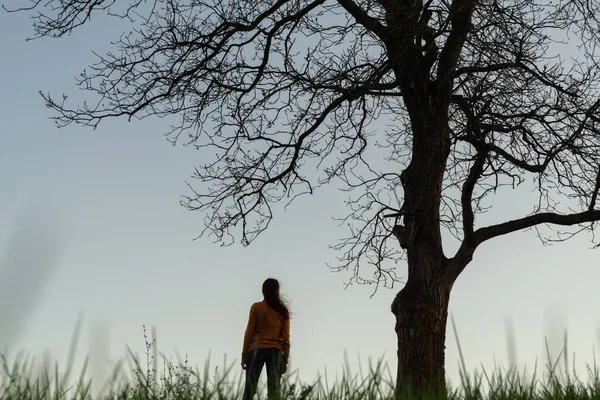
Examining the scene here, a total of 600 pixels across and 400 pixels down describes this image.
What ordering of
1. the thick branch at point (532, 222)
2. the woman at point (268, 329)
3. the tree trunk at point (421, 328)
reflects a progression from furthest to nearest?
the thick branch at point (532, 222)
the tree trunk at point (421, 328)
the woman at point (268, 329)

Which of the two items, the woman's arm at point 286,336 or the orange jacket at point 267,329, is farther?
the woman's arm at point 286,336

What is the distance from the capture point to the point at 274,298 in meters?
10.2

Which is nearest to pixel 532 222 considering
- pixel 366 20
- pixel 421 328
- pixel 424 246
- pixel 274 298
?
pixel 424 246

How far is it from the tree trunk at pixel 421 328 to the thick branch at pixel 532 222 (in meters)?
1.04

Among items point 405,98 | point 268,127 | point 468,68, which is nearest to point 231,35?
point 268,127

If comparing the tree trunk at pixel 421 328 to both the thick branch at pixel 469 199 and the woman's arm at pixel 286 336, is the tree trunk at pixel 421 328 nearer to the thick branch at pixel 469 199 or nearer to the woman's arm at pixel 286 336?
the thick branch at pixel 469 199

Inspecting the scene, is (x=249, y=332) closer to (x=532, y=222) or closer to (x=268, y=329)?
(x=268, y=329)

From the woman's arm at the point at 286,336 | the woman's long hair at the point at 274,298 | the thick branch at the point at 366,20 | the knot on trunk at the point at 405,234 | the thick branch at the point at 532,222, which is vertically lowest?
the woman's arm at the point at 286,336

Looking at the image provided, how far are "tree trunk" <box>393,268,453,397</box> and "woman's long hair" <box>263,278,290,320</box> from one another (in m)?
1.63

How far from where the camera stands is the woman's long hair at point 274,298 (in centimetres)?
1023

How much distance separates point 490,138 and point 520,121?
48cm

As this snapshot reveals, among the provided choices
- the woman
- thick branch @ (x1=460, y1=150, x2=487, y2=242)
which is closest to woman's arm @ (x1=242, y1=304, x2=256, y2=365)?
the woman

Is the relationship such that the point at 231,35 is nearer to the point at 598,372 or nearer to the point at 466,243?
the point at 466,243

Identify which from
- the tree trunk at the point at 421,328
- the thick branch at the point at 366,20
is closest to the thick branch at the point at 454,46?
the thick branch at the point at 366,20
